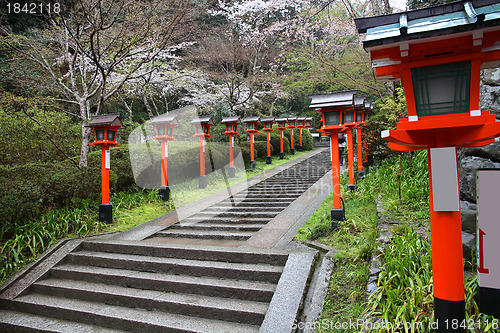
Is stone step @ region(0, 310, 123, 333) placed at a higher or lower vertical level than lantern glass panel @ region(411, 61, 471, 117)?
lower

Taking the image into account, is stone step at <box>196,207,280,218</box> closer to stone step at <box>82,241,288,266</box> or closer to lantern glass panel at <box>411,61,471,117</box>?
stone step at <box>82,241,288,266</box>

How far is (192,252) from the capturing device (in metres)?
5.42

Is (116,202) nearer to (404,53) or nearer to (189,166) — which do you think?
(189,166)

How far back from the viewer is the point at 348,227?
5.63 m

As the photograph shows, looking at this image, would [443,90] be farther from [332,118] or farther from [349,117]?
[349,117]

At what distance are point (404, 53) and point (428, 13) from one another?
38 cm

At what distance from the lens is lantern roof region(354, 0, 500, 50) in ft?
7.51

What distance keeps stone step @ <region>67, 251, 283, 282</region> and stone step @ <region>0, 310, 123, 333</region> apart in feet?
3.71

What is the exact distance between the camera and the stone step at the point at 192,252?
4.98 metres

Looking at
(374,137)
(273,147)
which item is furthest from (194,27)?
(273,147)

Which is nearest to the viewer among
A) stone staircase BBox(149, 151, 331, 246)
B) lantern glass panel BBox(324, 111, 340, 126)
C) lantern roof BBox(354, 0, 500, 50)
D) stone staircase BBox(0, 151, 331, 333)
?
lantern roof BBox(354, 0, 500, 50)

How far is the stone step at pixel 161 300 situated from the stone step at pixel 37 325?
42 centimetres

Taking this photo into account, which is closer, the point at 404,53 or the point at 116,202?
the point at 404,53

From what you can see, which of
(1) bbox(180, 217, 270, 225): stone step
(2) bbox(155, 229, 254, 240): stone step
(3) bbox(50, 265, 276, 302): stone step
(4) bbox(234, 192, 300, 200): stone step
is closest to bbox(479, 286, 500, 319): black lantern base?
(3) bbox(50, 265, 276, 302): stone step
